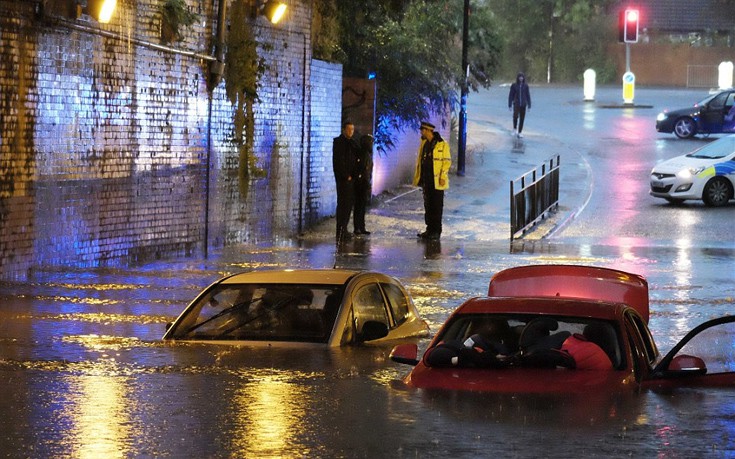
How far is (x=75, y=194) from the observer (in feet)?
61.7

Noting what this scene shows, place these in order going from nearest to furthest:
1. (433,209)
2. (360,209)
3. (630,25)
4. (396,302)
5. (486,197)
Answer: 1. (396,302)
2. (433,209)
3. (360,209)
4. (486,197)
5. (630,25)

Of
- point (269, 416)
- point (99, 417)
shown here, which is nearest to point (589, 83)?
point (269, 416)

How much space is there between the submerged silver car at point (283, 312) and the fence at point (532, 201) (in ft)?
38.4

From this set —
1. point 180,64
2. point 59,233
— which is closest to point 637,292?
point 59,233

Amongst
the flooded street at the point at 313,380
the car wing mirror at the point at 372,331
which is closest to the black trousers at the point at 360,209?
the flooded street at the point at 313,380

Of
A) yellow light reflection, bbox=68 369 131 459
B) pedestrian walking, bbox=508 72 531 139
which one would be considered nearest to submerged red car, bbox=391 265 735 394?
yellow light reflection, bbox=68 369 131 459

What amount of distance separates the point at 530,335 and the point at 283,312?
304 centimetres

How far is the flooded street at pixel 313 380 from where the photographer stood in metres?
8.34

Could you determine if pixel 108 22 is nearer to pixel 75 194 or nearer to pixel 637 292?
pixel 75 194

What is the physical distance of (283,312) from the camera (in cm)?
1195

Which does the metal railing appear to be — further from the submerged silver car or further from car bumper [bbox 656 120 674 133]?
the submerged silver car

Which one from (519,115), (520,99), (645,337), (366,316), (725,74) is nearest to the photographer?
(645,337)

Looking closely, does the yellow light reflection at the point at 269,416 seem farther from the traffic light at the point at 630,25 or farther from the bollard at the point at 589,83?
the bollard at the point at 589,83

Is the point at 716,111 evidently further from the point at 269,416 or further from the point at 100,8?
the point at 269,416
